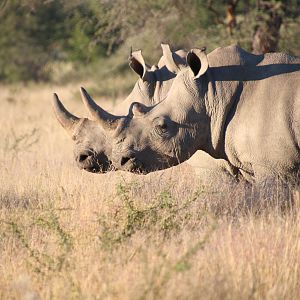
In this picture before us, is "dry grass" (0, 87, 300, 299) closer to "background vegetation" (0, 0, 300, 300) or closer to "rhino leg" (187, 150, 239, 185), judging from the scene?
"background vegetation" (0, 0, 300, 300)

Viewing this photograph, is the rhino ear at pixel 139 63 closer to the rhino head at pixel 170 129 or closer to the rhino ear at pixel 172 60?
the rhino ear at pixel 172 60

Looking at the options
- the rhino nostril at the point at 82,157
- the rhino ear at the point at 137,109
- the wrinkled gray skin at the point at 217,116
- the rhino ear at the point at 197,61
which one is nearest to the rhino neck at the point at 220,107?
the wrinkled gray skin at the point at 217,116

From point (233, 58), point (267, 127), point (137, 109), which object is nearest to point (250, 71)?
point (233, 58)

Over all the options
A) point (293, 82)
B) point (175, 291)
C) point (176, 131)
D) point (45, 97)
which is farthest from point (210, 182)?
point (45, 97)

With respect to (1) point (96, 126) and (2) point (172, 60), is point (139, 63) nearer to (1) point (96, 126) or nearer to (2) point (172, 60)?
(2) point (172, 60)

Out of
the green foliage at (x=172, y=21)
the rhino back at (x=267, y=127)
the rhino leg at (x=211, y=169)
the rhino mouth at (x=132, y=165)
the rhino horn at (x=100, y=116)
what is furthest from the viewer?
the green foliage at (x=172, y=21)

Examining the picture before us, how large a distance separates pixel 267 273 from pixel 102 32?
13.2 m

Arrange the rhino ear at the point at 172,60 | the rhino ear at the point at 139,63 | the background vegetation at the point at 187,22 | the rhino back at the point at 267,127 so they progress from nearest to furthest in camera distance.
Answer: the rhino back at the point at 267,127
the rhino ear at the point at 172,60
the rhino ear at the point at 139,63
the background vegetation at the point at 187,22

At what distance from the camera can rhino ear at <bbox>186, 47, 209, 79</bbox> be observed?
28.7 ft

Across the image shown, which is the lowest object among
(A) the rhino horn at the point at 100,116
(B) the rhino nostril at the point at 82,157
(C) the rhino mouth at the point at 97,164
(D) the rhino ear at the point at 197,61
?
(C) the rhino mouth at the point at 97,164

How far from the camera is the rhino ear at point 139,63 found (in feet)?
33.2

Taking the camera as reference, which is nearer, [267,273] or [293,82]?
[267,273]

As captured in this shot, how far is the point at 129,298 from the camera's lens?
5.46 metres

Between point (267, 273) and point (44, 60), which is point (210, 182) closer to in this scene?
point (267, 273)
